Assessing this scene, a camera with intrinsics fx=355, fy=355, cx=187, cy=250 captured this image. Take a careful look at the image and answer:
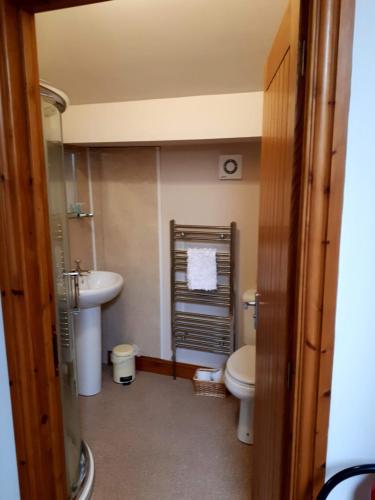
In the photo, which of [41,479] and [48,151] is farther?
[48,151]

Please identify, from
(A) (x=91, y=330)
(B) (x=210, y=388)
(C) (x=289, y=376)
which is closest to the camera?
(C) (x=289, y=376)

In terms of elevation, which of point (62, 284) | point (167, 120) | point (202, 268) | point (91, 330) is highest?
point (167, 120)

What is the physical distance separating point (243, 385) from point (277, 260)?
1281mm

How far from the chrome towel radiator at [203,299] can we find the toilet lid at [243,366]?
0.41 meters

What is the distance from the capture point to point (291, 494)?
34.7 inches

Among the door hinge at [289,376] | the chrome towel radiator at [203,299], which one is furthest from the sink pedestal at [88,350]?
the door hinge at [289,376]

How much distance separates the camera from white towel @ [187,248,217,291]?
2754mm

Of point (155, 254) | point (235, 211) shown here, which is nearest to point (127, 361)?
point (155, 254)

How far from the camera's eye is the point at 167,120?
2270 millimetres

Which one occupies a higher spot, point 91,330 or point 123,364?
point 91,330

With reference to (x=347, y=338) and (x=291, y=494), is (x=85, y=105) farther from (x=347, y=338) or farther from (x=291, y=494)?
(x=291, y=494)

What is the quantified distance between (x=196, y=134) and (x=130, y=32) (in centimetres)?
66

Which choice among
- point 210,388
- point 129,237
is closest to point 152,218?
point 129,237

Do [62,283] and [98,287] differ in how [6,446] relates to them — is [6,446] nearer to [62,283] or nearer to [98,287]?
[62,283]
